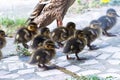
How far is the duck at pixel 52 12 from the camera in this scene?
7391 mm

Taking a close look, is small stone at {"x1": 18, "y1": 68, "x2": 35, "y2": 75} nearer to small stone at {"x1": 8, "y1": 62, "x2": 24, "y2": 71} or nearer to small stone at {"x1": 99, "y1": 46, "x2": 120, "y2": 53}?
small stone at {"x1": 8, "y1": 62, "x2": 24, "y2": 71}

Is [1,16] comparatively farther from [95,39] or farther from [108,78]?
[108,78]

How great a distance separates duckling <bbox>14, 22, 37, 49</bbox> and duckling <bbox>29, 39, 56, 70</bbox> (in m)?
0.78

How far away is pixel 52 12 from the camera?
24.5 feet

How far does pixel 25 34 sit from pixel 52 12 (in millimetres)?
829

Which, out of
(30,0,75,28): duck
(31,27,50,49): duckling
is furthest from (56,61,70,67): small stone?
(30,0,75,28): duck

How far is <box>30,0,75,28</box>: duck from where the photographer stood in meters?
7.39

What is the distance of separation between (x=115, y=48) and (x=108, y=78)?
1338 millimetres

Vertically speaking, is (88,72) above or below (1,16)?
below

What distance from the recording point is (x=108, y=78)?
5.56 metres

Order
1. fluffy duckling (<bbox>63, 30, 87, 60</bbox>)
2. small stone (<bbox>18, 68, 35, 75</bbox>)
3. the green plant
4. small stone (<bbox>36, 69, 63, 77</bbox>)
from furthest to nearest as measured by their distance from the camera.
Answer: the green plant < fluffy duckling (<bbox>63, 30, 87, 60</bbox>) < small stone (<bbox>18, 68, 35, 75</bbox>) < small stone (<bbox>36, 69, 63, 77</bbox>)

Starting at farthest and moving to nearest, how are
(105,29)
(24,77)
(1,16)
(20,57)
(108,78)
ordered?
(1,16)
(105,29)
(20,57)
(24,77)
(108,78)

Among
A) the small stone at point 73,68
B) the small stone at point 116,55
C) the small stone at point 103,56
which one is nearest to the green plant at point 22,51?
the small stone at point 73,68

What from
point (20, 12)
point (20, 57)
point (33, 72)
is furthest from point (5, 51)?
point (20, 12)
